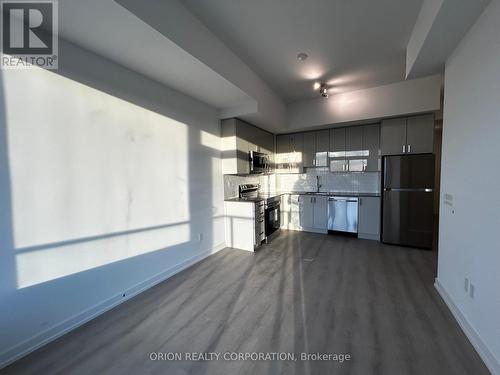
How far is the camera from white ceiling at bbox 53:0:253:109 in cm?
155

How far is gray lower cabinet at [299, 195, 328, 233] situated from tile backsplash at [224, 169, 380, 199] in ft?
1.81

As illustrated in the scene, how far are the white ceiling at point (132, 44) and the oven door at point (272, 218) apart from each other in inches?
95.2

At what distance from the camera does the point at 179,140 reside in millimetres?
3047

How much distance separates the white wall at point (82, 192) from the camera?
1603mm

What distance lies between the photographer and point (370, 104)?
4.00 m

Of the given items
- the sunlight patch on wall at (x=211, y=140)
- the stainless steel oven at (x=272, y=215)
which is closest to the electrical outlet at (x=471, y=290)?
the stainless steel oven at (x=272, y=215)

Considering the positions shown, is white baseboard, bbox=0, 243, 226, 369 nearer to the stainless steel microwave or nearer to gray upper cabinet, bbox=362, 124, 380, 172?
the stainless steel microwave

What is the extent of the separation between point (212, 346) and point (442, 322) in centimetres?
207

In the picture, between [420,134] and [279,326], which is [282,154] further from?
[279,326]

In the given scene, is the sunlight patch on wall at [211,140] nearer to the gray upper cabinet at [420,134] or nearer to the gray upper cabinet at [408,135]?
the gray upper cabinet at [408,135]

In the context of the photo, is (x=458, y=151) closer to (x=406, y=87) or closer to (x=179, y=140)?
(x=406, y=87)

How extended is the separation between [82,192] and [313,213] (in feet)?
13.9

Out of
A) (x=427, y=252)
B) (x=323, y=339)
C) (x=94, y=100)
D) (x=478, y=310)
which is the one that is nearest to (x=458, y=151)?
(x=478, y=310)

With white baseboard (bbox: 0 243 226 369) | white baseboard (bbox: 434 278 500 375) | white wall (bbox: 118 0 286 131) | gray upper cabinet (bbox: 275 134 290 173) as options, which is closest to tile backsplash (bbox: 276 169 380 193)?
gray upper cabinet (bbox: 275 134 290 173)
